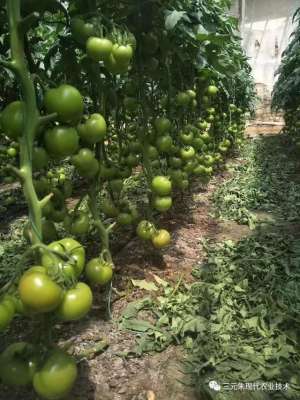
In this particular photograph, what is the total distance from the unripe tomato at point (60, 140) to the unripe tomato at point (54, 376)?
2.14ft

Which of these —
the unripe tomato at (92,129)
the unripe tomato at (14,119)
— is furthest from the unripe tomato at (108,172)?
the unripe tomato at (14,119)

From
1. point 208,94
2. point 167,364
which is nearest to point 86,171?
point 167,364

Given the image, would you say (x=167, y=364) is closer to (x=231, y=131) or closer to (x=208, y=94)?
(x=208, y=94)

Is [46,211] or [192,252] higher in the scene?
[46,211]

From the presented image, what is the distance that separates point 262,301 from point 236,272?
13.0 inches

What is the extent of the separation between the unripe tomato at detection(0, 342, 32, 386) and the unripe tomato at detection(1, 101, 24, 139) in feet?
2.19

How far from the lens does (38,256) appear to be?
113 centimetres

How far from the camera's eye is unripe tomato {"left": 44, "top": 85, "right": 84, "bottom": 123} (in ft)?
3.94

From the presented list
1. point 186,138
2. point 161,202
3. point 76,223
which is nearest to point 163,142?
point 161,202

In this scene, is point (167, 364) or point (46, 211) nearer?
point (46, 211)

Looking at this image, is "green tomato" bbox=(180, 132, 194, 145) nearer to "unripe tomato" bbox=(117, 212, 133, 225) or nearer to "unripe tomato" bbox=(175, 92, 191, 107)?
"unripe tomato" bbox=(175, 92, 191, 107)

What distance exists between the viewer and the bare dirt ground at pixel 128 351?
1.68 m

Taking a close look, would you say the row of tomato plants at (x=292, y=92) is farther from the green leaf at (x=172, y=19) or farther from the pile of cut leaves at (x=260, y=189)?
the green leaf at (x=172, y=19)

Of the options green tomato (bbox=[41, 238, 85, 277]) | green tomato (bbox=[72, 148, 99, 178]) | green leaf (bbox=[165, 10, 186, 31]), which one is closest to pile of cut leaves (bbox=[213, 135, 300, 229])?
green leaf (bbox=[165, 10, 186, 31])
